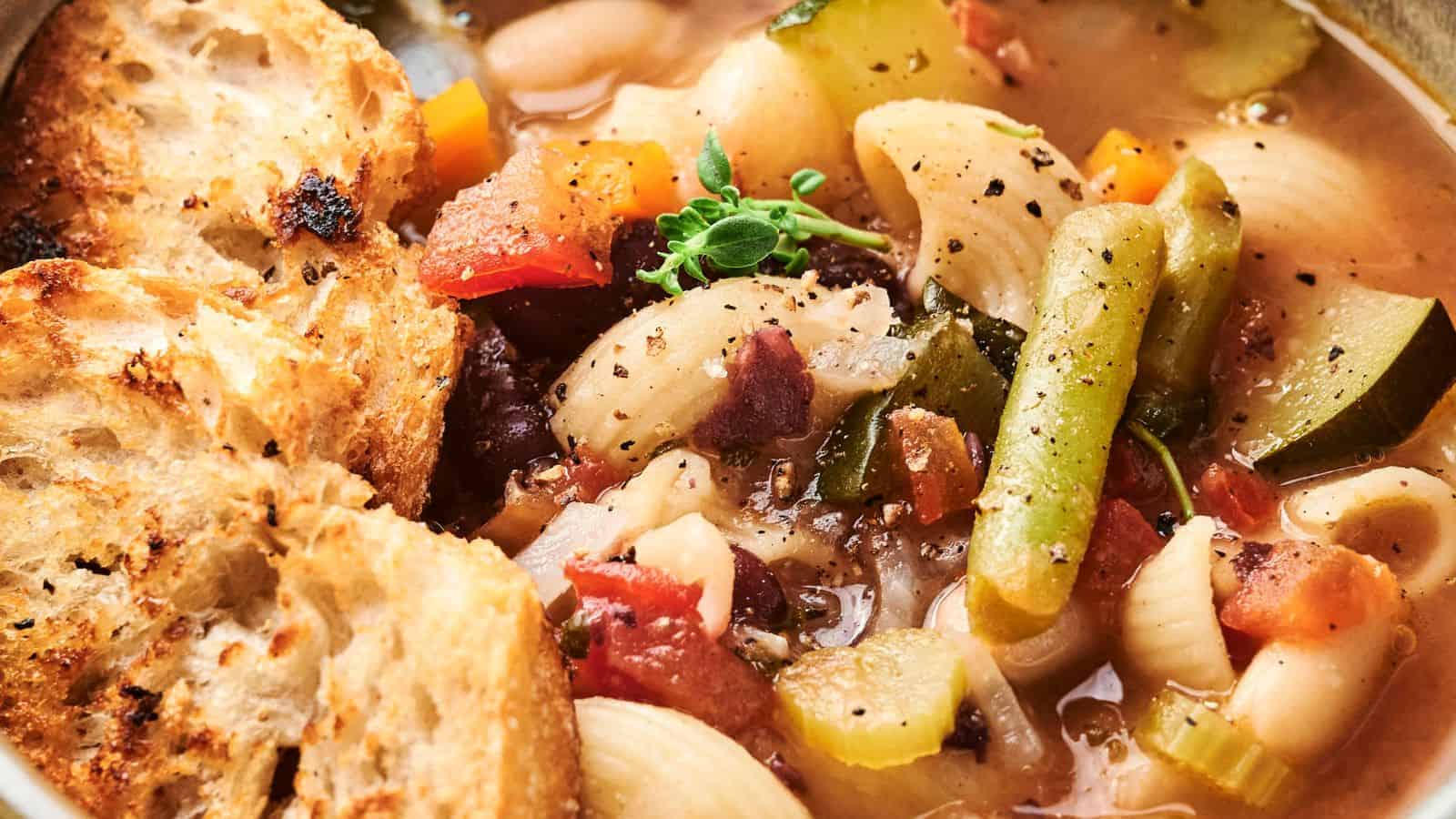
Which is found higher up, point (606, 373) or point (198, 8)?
point (198, 8)

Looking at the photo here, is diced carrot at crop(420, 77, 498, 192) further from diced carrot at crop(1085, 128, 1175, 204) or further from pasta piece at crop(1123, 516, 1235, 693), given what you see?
pasta piece at crop(1123, 516, 1235, 693)

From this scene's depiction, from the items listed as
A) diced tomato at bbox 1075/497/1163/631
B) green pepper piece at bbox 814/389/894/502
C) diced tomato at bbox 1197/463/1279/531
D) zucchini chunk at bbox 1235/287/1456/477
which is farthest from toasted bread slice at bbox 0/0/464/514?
zucchini chunk at bbox 1235/287/1456/477

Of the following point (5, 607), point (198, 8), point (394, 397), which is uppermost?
point (198, 8)

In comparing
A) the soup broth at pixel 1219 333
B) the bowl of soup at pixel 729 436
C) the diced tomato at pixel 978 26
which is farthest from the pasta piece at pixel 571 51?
the diced tomato at pixel 978 26

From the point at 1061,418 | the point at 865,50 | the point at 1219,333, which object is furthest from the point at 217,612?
the point at 1219,333

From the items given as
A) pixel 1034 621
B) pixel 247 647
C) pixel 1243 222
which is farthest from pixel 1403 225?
pixel 247 647

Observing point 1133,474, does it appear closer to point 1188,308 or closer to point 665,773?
point 1188,308

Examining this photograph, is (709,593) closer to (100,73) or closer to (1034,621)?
(1034,621)
